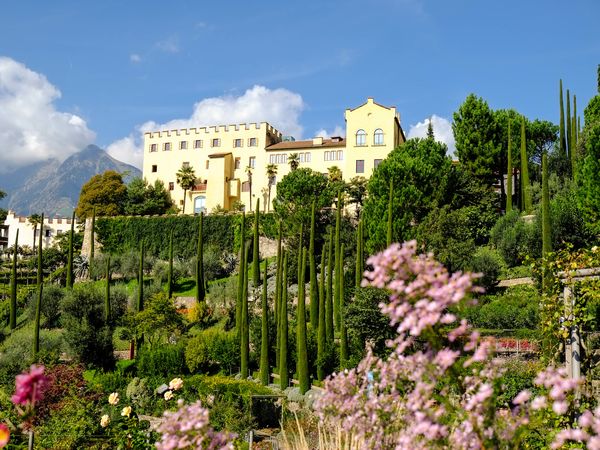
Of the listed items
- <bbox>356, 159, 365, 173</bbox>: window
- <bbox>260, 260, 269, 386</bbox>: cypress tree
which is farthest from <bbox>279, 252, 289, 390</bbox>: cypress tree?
<bbox>356, 159, 365, 173</bbox>: window

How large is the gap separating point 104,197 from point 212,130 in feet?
37.9

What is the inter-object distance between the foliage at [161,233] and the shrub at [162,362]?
20.9 metres

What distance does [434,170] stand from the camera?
119 feet

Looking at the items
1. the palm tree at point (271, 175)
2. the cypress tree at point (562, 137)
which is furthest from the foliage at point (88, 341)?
the cypress tree at point (562, 137)

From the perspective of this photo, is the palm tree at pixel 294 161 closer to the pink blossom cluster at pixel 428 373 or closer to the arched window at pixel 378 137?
the arched window at pixel 378 137

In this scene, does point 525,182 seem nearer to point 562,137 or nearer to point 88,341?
point 562,137

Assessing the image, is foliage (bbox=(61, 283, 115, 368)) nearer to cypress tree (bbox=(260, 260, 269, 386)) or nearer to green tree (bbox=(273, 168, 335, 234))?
cypress tree (bbox=(260, 260, 269, 386))

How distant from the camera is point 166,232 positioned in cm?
4766

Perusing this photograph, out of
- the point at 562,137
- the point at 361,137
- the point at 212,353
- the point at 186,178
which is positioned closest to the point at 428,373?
the point at 212,353

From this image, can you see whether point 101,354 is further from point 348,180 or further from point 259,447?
point 348,180

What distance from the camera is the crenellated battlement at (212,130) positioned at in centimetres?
5500

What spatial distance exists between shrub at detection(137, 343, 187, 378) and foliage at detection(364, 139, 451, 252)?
500 inches

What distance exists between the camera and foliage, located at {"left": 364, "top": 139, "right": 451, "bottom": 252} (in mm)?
32938

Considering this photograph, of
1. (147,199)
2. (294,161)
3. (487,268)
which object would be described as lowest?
(487,268)
